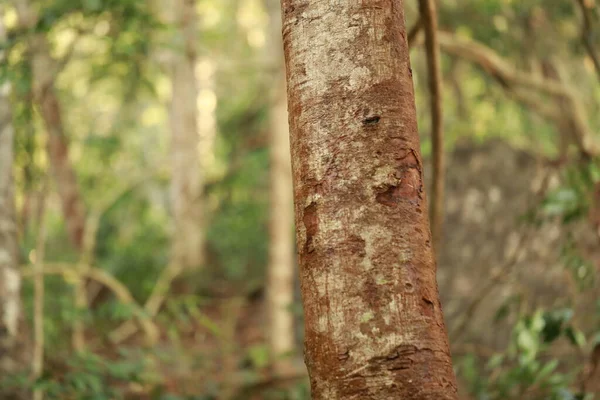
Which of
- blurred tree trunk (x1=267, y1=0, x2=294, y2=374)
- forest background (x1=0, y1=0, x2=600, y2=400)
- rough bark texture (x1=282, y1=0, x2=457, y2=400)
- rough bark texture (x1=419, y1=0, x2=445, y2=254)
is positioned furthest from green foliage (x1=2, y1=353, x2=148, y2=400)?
rough bark texture (x1=282, y1=0, x2=457, y2=400)

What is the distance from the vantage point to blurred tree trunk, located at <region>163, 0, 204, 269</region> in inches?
340

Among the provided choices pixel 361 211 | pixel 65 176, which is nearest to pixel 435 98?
pixel 361 211

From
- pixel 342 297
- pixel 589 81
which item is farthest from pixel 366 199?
pixel 589 81

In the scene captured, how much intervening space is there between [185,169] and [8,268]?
519 centimetres

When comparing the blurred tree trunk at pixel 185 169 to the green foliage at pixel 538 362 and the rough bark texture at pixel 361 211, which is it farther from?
the rough bark texture at pixel 361 211

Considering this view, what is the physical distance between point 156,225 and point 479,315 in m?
5.45

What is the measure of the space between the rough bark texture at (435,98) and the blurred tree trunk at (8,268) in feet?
6.86

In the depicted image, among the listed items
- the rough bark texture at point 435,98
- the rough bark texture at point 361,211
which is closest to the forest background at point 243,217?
the rough bark texture at point 435,98

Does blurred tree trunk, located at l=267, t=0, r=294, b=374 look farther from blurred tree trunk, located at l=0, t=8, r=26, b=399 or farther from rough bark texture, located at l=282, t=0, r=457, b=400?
rough bark texture, located at l=282, t=0, r=457, b=400

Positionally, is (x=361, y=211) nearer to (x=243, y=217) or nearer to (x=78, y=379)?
(x=78, y=379)

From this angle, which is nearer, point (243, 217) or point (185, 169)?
point (185, 169)

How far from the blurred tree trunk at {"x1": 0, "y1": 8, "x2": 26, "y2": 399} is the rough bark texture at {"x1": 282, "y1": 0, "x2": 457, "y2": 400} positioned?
104 inches

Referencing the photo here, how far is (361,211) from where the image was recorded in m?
1.35

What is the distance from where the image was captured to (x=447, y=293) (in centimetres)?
659
